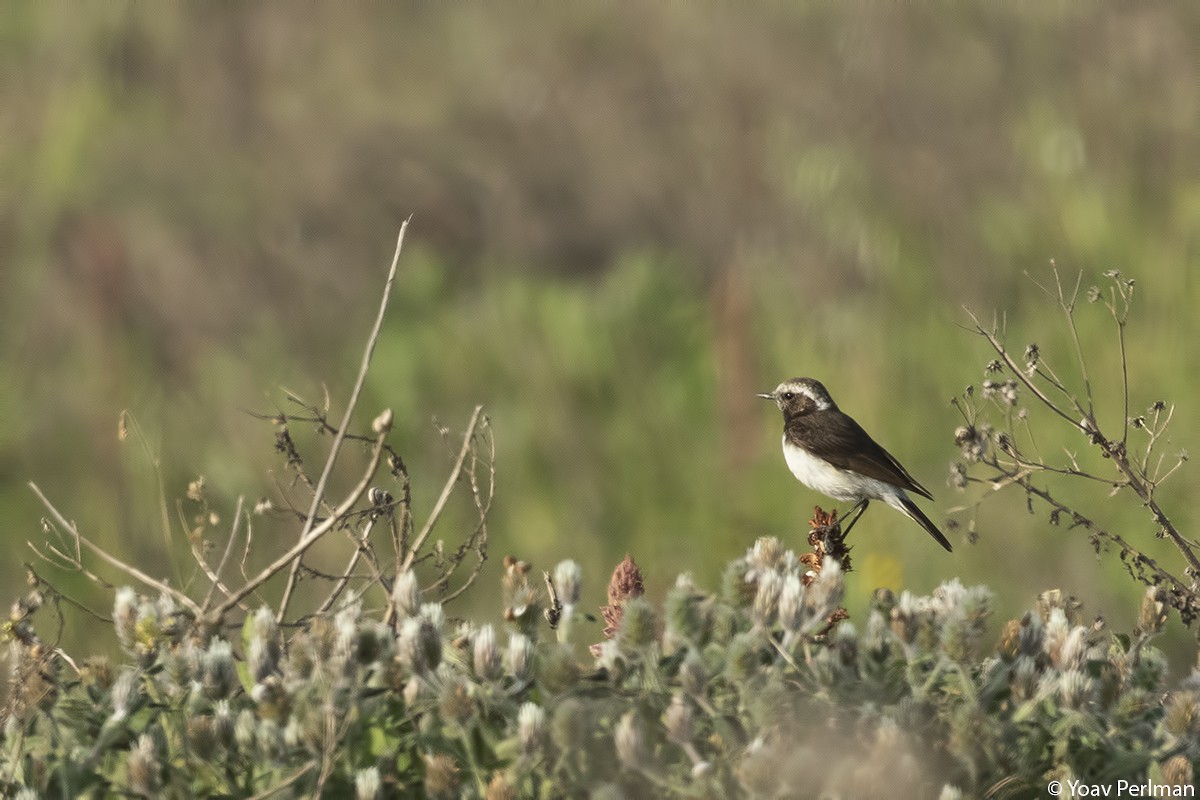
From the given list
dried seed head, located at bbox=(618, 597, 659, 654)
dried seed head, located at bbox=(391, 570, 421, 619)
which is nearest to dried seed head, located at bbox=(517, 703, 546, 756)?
dried seed head, located at bbox=(618, 597, 659, 654)

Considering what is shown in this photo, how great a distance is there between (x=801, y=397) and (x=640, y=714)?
3.23 meters

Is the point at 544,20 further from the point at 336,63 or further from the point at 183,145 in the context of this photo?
the point at 183,145

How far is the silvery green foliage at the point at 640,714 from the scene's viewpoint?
2355 mm

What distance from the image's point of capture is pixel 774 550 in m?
2.68

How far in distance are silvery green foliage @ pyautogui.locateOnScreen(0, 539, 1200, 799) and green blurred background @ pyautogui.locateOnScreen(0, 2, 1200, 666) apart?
326 cm

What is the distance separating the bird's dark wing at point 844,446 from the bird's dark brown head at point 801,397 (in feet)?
0.12

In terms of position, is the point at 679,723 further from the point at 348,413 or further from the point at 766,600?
the point at 348,413

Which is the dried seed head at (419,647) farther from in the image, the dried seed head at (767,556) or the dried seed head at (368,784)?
the dried seed head at (767,556)

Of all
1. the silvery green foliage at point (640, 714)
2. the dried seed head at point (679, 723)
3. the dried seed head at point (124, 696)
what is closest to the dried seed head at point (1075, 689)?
the silvery green foliage at point (640, 714)

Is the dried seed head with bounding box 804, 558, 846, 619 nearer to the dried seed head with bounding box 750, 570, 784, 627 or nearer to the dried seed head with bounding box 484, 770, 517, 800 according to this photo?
the dried seed head with bounding box 750, 570, 784, 627

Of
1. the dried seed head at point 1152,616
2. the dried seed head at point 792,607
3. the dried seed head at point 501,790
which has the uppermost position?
the dried seed head at point 1152,616

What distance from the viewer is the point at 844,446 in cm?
528

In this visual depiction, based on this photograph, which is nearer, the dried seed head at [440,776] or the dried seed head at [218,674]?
the dried seed head at [440,776]

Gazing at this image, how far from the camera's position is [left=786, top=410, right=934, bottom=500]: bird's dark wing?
203 inches
